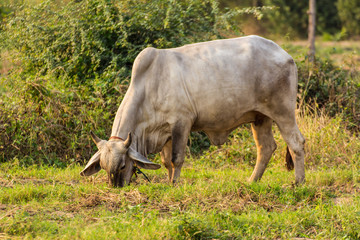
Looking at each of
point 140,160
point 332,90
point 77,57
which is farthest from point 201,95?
point 332,90

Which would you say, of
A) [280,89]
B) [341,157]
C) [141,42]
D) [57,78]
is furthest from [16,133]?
[341,157]

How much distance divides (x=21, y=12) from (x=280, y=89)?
5181 mm

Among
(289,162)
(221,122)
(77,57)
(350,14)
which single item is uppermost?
(77,57)

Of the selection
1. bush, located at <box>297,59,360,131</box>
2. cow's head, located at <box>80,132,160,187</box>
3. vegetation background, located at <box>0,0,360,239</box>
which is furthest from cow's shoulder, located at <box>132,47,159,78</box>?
bush, located at <box>297,59,360,131</box>

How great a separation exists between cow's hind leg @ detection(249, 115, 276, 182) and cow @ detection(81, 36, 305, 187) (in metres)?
0.33

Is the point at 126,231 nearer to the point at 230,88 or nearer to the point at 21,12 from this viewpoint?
the point at 230,88

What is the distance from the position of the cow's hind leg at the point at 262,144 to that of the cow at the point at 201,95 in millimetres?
334

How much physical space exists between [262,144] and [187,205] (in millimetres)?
1803

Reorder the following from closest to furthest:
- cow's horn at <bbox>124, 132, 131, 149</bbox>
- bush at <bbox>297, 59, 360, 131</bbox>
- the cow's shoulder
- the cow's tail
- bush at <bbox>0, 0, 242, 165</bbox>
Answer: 1. cow's horn at <bbox>124, 132, 131, 149</bbox>
2. the cow's shoulder
3. the cow's tail
4. bush at <bbox>0, 0, 242, 165</bbox>
5. bush at <bbox>297, 59, 360, 131</bbox>

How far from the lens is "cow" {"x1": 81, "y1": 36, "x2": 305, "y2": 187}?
5652 mm

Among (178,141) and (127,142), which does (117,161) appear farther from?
(178,141)

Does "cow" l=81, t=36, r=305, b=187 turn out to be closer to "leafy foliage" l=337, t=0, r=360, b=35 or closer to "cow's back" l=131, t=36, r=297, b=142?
"cow's back" l=131, t=36, r=297, b=142

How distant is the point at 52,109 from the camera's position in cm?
750

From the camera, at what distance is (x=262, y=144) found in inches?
251
